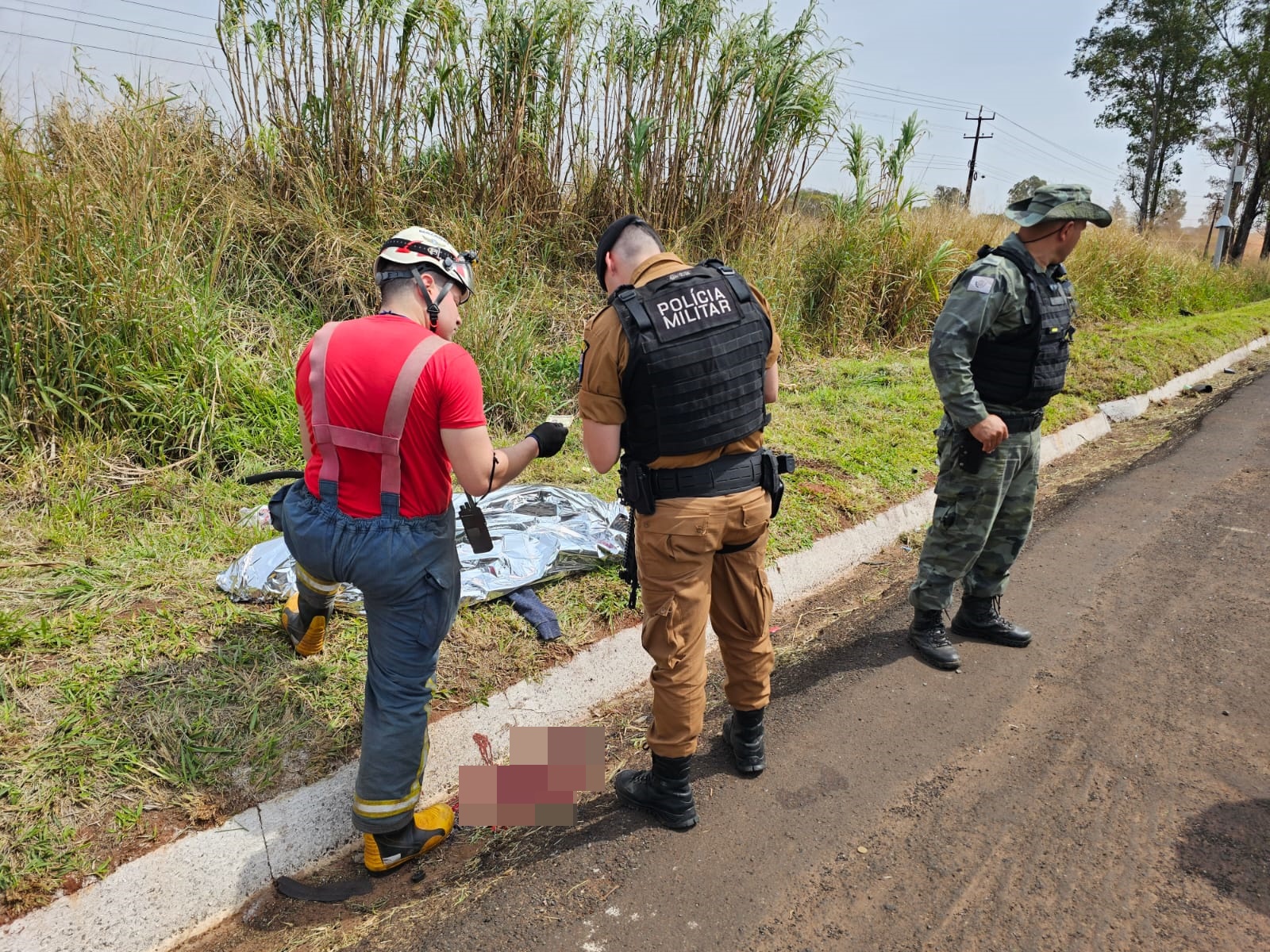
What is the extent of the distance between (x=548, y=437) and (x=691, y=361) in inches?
19.2

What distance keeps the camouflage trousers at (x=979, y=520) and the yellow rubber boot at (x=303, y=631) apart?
2589 mm

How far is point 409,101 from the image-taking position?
21.0 ft

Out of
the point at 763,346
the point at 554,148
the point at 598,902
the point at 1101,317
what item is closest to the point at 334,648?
the point at 598,902

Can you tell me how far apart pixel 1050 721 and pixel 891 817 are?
966 mm

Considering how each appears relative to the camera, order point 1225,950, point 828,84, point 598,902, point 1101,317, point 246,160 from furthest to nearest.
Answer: point 1101,317 → point 828,84 → point 246,160 → point 598,902 → point 1225,950

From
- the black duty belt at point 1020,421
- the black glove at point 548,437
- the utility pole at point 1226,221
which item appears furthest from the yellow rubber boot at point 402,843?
the utility pole at point 1226,221

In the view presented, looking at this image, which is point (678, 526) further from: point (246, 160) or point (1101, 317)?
point (1101, 317)

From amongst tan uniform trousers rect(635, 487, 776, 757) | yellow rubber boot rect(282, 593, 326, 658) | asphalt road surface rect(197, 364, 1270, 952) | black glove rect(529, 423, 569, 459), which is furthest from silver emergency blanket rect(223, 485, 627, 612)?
tan uniform trousers rect(635, 487, 776, 757)

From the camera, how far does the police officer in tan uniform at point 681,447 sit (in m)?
2.24

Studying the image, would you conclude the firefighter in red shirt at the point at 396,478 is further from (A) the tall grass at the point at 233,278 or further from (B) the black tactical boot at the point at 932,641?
(A) the tall grass at the point at 233,278

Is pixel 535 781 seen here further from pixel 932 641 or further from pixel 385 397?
pixel 932 641

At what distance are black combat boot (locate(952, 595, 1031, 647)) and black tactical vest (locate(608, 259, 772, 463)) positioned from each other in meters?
2.01

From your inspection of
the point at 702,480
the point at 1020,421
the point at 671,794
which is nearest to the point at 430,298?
the point at 702,480

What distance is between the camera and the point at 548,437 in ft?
7.69
